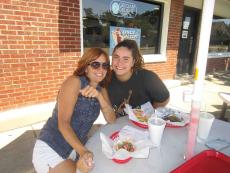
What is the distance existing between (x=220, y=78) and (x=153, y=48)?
159 inches

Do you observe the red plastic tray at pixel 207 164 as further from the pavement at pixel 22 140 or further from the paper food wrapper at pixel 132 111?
the paper food wrapper at pixel 132 111

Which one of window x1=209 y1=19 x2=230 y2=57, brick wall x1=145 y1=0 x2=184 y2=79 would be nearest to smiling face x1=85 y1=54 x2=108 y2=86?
brick wall x1=145 y1=0 x2=184 y2=79

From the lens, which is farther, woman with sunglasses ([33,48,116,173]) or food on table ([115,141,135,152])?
woman with sunglasses ([33,48,116,173])

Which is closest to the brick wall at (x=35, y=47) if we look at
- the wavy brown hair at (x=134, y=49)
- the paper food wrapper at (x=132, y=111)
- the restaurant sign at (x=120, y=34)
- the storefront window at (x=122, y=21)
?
the storefront window at (x=122, y=21)

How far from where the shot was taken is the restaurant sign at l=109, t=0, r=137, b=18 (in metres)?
5.06

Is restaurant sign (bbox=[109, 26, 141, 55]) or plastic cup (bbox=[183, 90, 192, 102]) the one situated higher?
restaurant sign (bbox=[109, 26, 141, 55])

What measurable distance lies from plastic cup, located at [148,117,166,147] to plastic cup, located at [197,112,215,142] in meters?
0.30

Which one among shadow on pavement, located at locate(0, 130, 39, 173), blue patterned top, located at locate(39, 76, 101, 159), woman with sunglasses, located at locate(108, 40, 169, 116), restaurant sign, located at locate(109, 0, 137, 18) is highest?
restaurant sign, located at locate(109, 0, 137, 18)

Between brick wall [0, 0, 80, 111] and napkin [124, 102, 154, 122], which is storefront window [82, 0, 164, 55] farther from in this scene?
napkin [124, 102, 154, 122]

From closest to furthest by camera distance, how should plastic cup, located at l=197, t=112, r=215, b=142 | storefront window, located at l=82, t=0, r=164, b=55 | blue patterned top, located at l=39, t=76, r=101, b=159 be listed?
plastic cup, located at l=197, t=112, r=215, b=142
blue patterned top, located at l=39, t=76, r=101, b=159
storefront window, located at l=82, t=0, r=164, b=55

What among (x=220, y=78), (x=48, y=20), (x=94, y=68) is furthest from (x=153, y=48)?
(x=94, y=68)

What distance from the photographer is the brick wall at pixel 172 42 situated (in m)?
6.10

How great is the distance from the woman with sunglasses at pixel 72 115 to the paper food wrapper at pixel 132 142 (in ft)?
0.92

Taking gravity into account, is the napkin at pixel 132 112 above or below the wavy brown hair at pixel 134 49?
below
